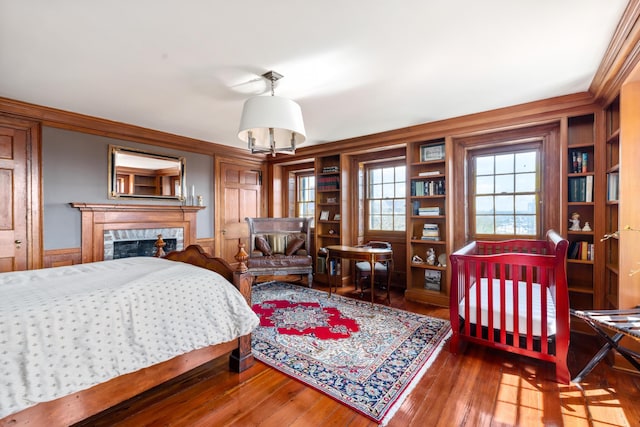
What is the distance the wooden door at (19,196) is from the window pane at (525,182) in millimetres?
5649

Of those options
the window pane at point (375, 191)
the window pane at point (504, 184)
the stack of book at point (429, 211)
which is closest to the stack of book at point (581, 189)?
the window pane at point (504, 184)

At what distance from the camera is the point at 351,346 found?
2613mm

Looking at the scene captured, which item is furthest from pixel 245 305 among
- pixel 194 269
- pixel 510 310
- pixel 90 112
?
pixel 90 112

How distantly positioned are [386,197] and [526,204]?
1.89 meters

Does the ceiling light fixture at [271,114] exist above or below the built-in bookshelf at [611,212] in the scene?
above

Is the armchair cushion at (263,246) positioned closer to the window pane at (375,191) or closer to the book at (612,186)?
the window pane at (375,191)

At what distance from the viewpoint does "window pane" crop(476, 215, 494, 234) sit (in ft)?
12.4

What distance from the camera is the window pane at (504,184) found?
11.9ft

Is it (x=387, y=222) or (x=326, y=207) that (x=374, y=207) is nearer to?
(x=387, y=222)

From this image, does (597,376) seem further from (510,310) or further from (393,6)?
(393,6)

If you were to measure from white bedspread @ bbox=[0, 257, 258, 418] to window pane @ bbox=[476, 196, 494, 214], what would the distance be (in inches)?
125

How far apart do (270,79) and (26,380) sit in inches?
95.5

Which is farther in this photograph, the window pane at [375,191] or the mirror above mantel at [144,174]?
the window pane at [375,191]

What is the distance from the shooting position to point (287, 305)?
3.72 metres
